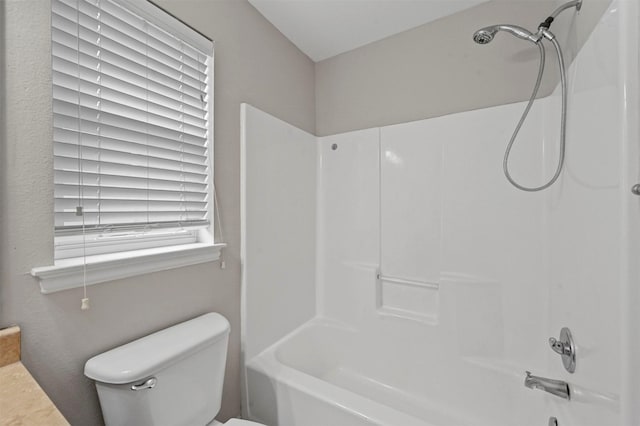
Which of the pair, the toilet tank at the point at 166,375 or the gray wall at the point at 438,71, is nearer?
the toilet tank at the point at 166,375

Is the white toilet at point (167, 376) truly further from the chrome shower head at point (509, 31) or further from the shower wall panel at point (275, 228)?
the chrome shower head at point (509, 31)

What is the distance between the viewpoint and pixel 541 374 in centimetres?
142

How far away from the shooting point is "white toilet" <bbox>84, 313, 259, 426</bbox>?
2.87 ft

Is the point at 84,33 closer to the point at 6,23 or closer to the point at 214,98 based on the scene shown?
the point at 6,23

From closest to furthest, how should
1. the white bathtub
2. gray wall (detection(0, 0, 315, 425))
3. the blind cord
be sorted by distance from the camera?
gray wall (detection(0, 0, 315, 425)) → the white bathtub → the blind cord

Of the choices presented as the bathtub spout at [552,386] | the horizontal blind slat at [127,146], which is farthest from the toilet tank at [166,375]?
the bathtub spout at [552,386]

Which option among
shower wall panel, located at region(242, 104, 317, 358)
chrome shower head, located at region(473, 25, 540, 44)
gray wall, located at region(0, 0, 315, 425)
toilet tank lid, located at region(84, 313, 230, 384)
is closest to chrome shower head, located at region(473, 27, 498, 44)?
chrome shower head, located at region(473, 25, 540, 44)

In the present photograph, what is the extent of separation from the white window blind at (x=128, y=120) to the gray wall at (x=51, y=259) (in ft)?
0.17

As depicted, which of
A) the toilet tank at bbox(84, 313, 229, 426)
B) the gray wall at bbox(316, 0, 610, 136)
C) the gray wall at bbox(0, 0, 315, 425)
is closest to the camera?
the gray wall at bbox(0, 0, 315, 425)

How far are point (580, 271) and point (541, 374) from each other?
763 millimetres

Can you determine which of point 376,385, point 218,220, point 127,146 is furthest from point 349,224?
point 127,146

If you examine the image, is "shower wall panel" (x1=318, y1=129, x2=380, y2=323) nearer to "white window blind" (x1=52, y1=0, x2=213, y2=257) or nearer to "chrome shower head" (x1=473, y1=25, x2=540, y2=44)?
"chrome shower head" (x1=473, y1=25, x2=540, y2=44)

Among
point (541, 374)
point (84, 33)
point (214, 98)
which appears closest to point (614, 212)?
point (541, 374)

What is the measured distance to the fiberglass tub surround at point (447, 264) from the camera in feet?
2.75
